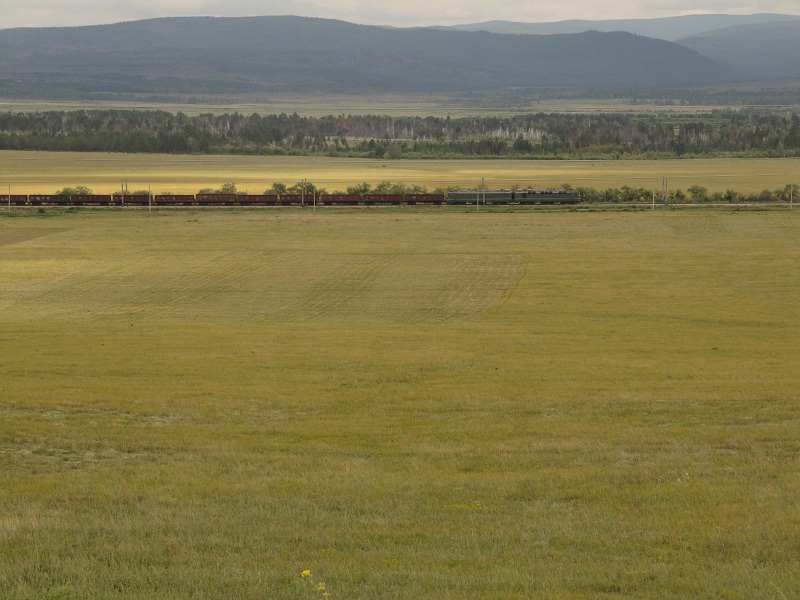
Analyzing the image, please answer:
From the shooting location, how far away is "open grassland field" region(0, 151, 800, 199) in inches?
4786

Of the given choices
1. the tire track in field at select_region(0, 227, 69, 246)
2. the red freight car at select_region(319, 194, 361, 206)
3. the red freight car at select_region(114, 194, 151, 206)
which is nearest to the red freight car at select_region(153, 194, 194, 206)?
the red freight car at select_region(114, 194, 151, 206)

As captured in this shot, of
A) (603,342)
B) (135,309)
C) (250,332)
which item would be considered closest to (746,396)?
(603,342)

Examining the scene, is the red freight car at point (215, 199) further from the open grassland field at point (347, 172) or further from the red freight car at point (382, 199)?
the open grassland field at point (347, 172)

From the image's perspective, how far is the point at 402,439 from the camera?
18.7m

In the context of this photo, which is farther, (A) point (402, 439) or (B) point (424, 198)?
(B) point (424, 198)

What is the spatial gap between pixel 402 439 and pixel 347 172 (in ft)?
417

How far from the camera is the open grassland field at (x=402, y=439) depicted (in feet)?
35.9

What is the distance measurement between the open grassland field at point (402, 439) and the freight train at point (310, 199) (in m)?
44.1

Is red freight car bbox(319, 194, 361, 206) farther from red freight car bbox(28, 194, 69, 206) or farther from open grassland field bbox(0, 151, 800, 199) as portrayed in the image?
open grassland field bbox(0, 151, 800, 199)

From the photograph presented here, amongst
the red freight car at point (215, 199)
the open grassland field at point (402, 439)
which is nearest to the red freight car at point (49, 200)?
the red freight car at point (215, 199)

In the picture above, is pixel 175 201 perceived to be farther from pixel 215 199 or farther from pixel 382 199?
pixel 382 199

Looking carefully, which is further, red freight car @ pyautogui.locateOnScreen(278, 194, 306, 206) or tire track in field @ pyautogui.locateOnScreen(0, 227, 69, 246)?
red freight car @ pyautogui.locateOnScreen(278, 194, 306, 206)

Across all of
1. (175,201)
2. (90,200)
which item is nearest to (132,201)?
(90,200)

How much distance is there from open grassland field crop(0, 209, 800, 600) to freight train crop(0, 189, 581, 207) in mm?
44077
